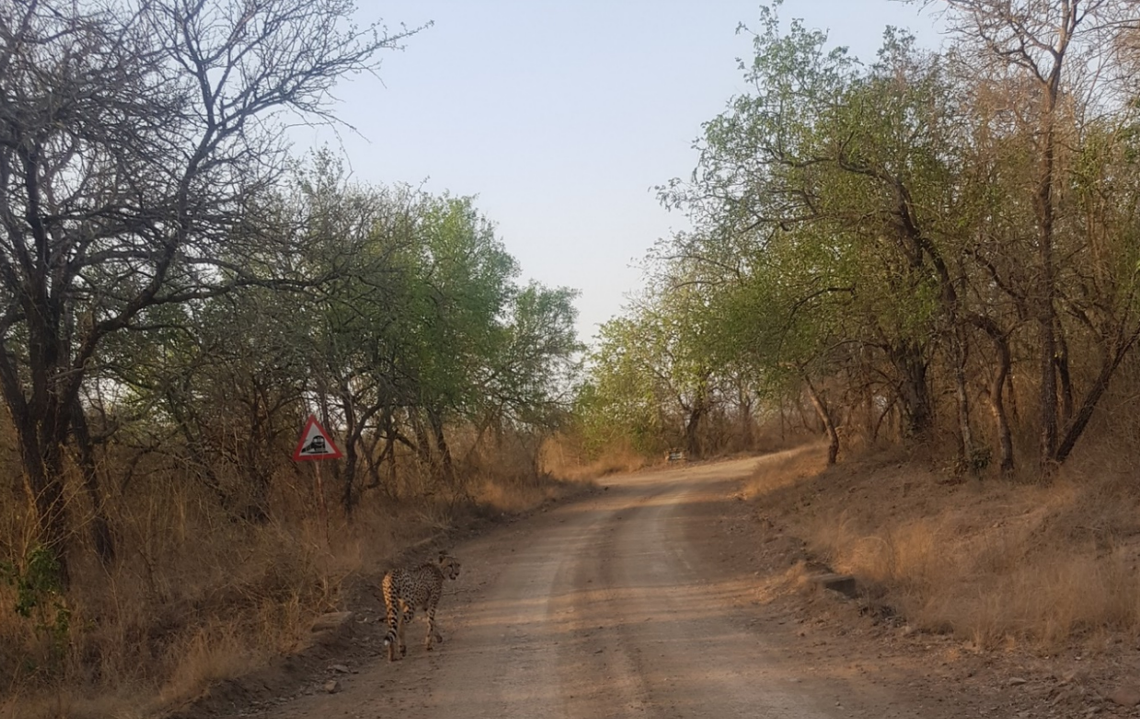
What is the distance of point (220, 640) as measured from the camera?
32.4 feet

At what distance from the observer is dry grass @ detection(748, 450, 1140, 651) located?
8430 mm

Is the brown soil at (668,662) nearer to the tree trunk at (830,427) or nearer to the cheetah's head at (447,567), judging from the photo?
the cheetah's head at (447,567)

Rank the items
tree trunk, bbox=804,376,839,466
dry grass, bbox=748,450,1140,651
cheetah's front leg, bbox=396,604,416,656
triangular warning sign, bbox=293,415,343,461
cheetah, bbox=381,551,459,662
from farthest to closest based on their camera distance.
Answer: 1. tree trunk, bbox=804,376,839,466
2. triangular warning sign, bbox=293,415,343,461
3. cheetah's front leg, bbox=396,604,416,656
4. cheetah, bbox=381,551,459,662
5. dry grass, bbox=748,450,1140,651

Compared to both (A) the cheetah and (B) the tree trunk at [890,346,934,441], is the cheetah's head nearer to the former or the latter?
(A) the cheetah

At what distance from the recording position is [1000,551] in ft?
37.0

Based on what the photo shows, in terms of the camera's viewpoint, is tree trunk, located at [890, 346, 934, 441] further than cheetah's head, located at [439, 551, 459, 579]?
Yes

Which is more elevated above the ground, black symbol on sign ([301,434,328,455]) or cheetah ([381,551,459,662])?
black symbol on sign ([301,434,328,455])

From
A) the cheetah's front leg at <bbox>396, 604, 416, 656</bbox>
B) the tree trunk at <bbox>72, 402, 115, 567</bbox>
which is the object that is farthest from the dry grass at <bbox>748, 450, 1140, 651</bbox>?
the tree trunk at <bbox>72, 402, 115, 567</bbox>

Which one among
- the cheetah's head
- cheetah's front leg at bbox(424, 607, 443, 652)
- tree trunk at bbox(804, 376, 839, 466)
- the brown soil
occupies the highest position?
tree trunk at bbox(804, 376, 839, 466)

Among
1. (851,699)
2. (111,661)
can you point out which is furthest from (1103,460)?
(111,661)

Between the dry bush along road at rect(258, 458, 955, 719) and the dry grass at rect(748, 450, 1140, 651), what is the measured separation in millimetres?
1518

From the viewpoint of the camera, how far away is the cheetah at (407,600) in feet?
33.1

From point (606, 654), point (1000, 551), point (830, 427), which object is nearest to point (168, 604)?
point (606, 654)

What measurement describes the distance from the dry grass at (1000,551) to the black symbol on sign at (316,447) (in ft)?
24.2
